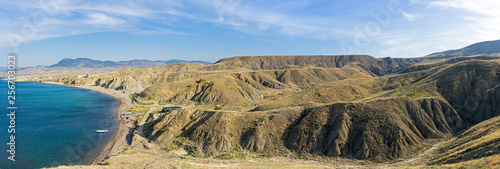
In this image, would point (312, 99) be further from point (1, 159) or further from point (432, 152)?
point (1, 159)

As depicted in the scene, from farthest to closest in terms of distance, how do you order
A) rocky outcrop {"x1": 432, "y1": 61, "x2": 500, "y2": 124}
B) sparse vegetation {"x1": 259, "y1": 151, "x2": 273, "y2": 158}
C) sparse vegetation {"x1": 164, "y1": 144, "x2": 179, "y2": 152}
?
rocky outcrop {"x1": 432, "y1": 61, "x2": 500, "y2": 124} < sparse vegetation {"x1": 164, "y1": 144, "x2": 179, "y2": 152} < sparse vegetation {"x1": 259, "y1": 151, "x2": 273, "y2": 158}

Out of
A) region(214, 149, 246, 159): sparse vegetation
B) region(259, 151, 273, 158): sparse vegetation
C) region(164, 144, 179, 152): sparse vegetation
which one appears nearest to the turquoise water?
region(164, 144, 179, 152): sparse vegetation

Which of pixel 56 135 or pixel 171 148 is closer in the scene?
pixel 171 148

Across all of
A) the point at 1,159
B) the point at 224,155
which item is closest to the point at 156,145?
the point at 224,155

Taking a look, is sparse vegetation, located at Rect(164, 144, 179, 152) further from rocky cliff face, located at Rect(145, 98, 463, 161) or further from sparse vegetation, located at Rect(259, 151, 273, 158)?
sparse vegetation, located at Rect(259, 151, 273, 158)

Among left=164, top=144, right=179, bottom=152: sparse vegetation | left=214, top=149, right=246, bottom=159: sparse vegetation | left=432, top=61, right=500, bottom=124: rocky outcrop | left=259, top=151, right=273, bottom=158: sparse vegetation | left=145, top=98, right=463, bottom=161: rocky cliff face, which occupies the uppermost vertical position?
left=432, top=61, right=500, bottom=124: rocky outcrop

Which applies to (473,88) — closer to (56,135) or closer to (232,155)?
(232,155)

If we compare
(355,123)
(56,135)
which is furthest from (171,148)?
(355,123)

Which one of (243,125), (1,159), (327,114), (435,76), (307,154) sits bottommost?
(1,159)

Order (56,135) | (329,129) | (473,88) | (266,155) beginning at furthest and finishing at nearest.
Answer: (473,88)
(56,135)
(329,129)
(266,155)

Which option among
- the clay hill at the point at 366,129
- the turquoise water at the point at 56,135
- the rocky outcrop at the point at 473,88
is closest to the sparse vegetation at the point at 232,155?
the clay hill at the point at 366,129

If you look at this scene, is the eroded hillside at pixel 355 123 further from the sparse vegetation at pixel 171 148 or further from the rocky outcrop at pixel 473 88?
the sparse vegetation at pixel 171 148
